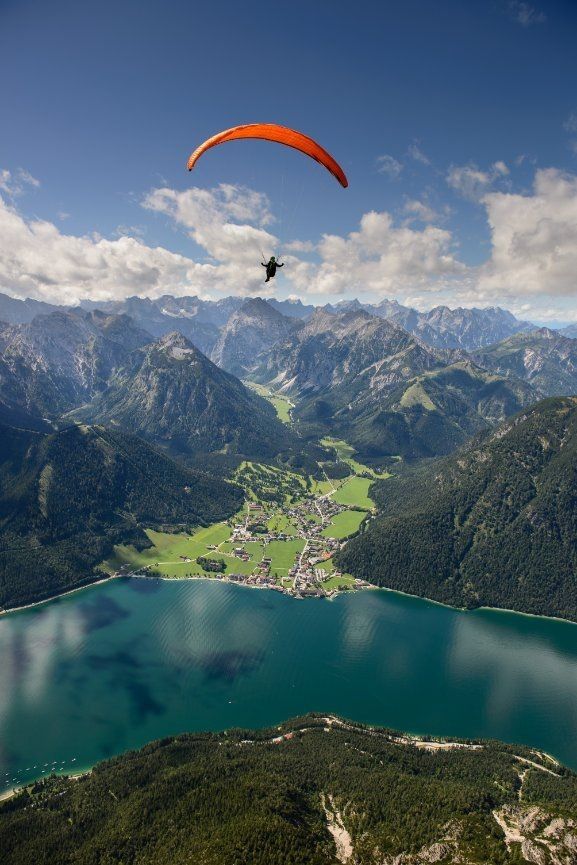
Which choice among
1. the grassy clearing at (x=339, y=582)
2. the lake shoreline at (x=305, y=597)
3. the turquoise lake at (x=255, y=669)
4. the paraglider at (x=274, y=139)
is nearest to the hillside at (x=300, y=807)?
the turquoise lake at (x=255, y=669)

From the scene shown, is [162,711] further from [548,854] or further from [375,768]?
[548,854]

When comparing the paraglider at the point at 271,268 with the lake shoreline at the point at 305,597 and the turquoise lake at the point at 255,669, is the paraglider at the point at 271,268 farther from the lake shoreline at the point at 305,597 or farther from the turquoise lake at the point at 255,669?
the lake shoreline at the point at 305,597

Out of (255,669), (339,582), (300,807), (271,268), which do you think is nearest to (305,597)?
(339,582)

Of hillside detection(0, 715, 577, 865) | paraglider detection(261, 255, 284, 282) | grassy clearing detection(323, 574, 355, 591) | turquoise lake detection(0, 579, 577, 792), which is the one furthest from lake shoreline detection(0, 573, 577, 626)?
paraglider detection(261, 255, 284, 282)

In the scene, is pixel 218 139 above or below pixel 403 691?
above

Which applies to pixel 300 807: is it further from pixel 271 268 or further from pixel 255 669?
pixel 271 268

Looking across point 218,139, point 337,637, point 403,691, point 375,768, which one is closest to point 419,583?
point 337,637
